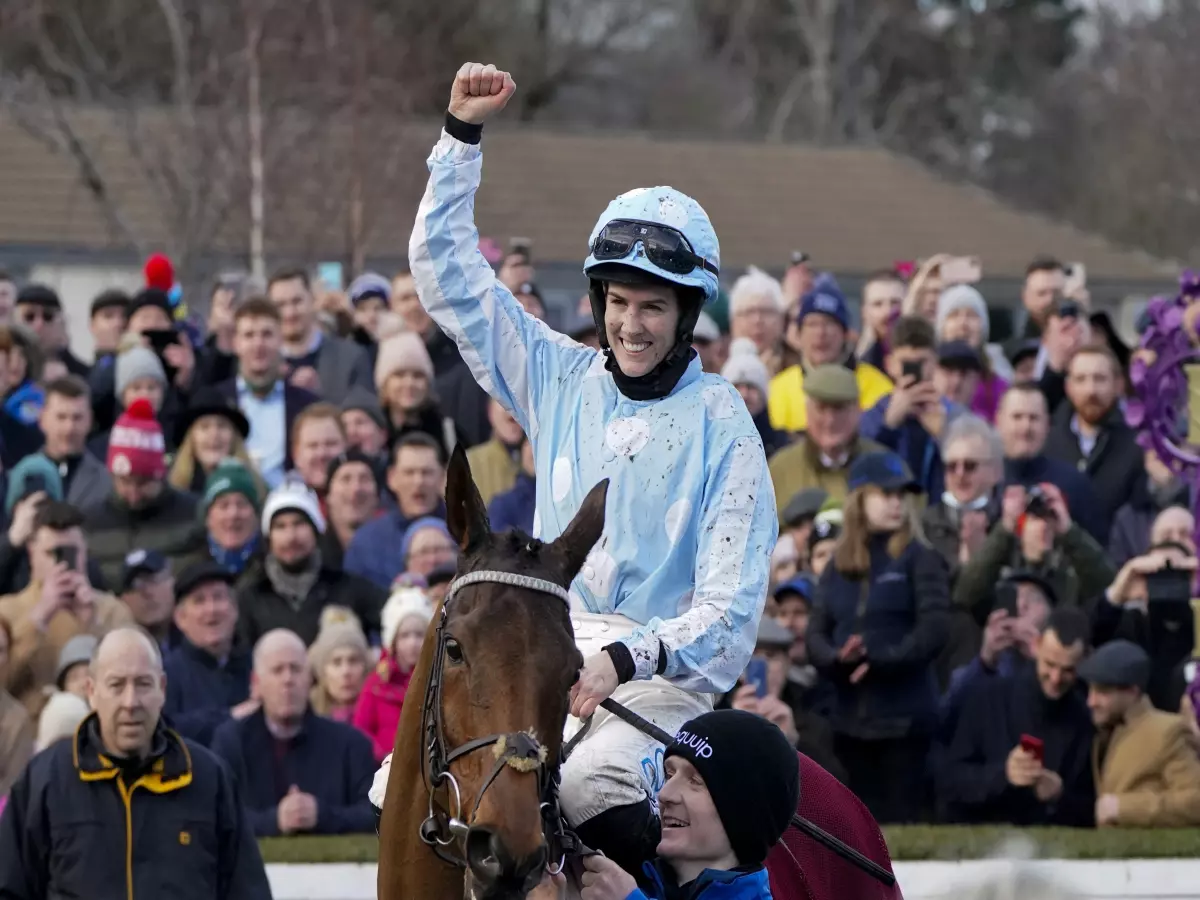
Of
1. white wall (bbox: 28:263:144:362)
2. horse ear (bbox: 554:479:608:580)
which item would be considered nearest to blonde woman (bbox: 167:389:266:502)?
horse ear (bbox: 554:479:608:580)

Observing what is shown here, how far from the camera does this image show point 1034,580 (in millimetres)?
10289

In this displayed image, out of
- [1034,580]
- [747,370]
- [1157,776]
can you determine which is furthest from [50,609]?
[1157,776]

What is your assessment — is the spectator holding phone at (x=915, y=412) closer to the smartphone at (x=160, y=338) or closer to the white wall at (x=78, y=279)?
the smartphone at (x=160, y=338)

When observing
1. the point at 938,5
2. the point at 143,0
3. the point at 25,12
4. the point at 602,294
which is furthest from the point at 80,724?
the point at 938,5

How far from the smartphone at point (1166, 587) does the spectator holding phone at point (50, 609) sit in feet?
15.4

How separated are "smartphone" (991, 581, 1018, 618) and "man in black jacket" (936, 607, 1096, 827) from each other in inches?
14.2

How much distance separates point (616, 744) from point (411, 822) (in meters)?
0.46

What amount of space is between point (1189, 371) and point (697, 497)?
238 inches

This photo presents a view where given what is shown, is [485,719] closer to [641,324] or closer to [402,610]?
[641,324]

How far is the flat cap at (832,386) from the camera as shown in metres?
11.0

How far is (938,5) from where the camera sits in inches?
2042

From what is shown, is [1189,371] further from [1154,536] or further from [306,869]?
[306,869]

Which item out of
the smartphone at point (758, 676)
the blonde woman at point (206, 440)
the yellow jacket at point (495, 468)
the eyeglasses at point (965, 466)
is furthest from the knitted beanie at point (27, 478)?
the eyeglasses at point (965, 466)

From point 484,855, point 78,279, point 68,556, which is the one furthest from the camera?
point 78,279
